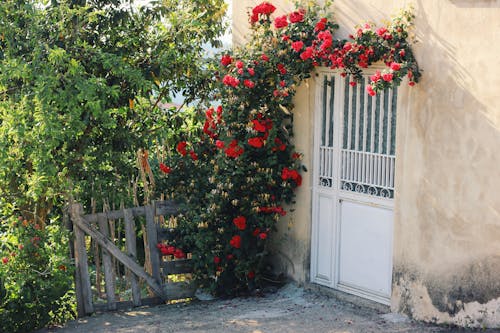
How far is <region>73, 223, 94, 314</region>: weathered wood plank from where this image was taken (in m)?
8.23

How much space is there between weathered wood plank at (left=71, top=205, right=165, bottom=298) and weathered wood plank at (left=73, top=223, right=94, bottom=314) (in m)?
0.08

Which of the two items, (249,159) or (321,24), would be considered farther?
(249,159)

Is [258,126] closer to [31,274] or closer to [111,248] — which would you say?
[111,248]

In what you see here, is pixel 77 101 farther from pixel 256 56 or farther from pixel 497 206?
pixel 497 206

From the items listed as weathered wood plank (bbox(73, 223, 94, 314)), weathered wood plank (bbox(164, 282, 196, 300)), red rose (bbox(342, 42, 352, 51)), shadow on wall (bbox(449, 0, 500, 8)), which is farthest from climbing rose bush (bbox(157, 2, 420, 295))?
shadow on wall (bbox(449, 0, 500, 8))

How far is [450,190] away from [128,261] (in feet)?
12.3

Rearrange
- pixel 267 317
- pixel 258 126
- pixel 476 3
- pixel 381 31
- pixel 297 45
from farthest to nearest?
1. pixel 258 126
2. pixel 297 45
3. pixel 267 317
4. pixel 381 31
5. pixel 476 3

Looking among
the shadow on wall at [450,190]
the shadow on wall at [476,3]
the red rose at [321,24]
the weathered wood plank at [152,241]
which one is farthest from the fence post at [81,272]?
the shadow on wall at [476,3]

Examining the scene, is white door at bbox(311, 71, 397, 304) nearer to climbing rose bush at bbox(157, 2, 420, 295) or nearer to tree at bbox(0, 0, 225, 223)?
climbing rose bush at bbox(157, 2, 420, 295)

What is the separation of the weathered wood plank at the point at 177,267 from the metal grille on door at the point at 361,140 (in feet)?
6.36

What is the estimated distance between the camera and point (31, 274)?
7418 millimetres

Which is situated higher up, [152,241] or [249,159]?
[249,159]

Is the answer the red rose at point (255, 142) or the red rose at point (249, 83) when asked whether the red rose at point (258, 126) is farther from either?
the red rose at point (249, 83)

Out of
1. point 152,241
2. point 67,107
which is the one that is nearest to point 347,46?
Answer: point 67,107
